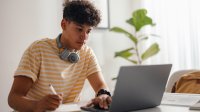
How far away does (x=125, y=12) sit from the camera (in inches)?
143

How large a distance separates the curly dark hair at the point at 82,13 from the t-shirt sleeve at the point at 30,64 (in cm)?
24

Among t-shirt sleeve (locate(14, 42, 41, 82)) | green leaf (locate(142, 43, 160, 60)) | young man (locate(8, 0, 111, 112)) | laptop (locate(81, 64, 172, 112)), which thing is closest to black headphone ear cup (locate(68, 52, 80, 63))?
young man (locate(8, 0, 111, 112))

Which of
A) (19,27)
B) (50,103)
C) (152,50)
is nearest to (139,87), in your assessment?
(50,103)

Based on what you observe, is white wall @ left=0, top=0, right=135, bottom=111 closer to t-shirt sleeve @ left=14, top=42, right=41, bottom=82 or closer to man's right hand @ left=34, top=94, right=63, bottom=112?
t-shirt sleeve @ left=14, top=42, right=41, bottom=82

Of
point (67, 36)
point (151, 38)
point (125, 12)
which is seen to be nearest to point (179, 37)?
point (151, 38)

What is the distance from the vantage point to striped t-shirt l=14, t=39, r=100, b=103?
4.79 feet

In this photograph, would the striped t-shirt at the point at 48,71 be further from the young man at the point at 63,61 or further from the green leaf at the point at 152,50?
the green leaf at the point at 152,50

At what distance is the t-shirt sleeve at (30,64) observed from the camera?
1401 mm

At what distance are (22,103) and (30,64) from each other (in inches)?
9.5

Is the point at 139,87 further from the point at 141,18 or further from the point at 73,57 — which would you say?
the point at 141,18

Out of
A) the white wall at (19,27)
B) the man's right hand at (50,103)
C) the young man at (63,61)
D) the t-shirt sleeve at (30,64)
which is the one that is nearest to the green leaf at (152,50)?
the white wall at (19,27)

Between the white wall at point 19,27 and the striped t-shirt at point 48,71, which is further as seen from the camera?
the white wall at point 19,27

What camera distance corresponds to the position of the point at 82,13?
1523 millimetres

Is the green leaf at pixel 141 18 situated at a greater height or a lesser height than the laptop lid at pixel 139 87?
greater
